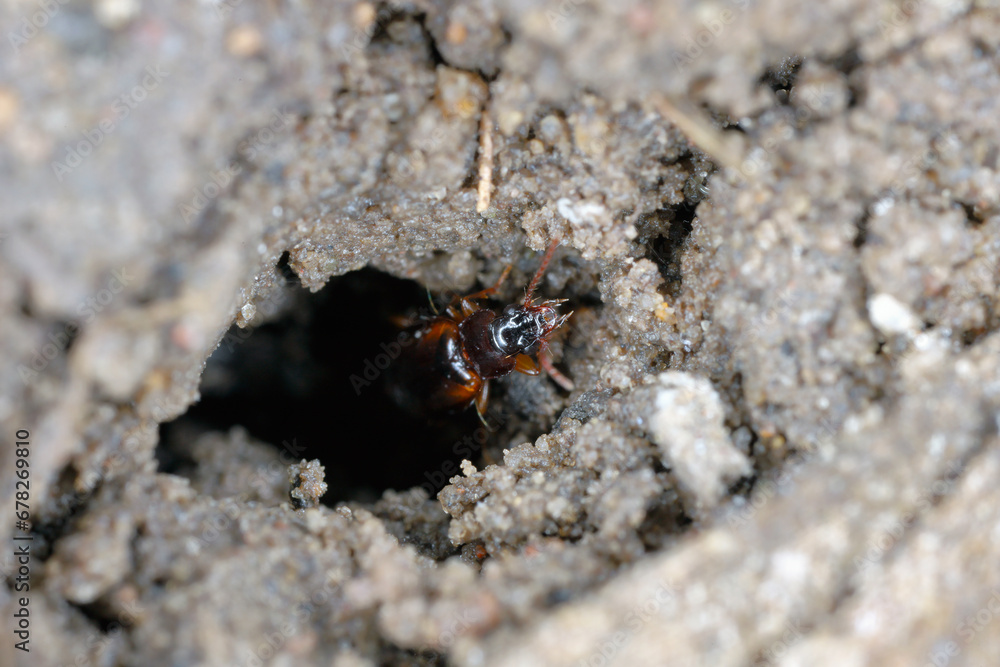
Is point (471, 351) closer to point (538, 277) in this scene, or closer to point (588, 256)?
point (538, 277)

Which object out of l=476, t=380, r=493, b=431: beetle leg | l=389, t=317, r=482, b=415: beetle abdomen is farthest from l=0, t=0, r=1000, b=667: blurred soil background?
l=389, t=317, r=482, b=415: beetle abdomen

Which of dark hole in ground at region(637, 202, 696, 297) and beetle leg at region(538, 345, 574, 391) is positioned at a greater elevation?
dark hole in ground at region(637, 202, 696, 297)

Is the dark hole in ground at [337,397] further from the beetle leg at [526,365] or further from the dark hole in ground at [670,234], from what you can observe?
the dark hole in ground at [670,234]

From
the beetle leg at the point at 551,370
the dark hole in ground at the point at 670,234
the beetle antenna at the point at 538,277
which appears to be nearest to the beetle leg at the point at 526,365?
the beetle leg at the point at 551,370

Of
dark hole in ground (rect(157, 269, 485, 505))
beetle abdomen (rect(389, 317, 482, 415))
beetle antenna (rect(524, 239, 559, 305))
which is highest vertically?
beetle antenna (rect(524, 239, 559, 305))

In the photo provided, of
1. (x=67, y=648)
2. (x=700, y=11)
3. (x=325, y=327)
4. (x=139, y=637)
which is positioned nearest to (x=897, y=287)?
(x=700, y=11)

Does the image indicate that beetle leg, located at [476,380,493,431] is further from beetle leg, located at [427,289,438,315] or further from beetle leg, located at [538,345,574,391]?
beetle leg, located at [538,345,574,391]

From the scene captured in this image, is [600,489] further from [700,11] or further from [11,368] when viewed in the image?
[11,368]
